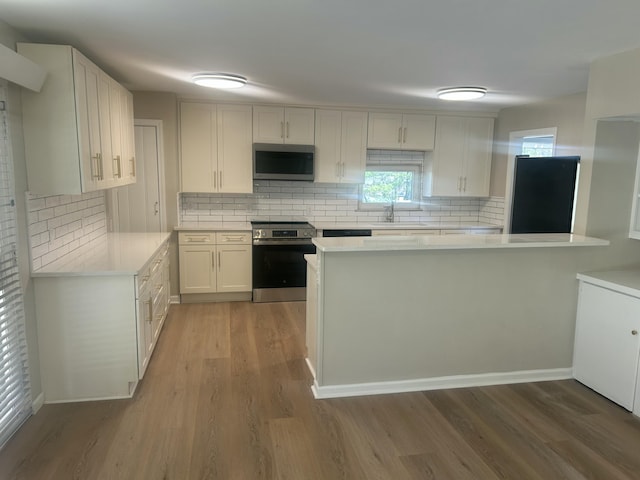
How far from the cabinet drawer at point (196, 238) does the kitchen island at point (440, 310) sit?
199 centimetres

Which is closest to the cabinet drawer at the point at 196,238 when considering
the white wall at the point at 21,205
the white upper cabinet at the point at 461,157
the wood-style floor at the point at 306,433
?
the wood-style floor at the point at 306,433

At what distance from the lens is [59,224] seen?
3.20 metres

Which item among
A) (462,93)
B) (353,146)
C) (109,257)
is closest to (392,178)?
(353,146)

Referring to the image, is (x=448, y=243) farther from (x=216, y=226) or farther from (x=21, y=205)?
(x=216, y=226)

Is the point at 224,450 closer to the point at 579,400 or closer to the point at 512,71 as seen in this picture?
the point at 579,400

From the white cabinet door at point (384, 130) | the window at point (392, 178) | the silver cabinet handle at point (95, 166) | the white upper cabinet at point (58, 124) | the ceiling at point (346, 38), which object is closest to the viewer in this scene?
the ceiling at point (346, 38)

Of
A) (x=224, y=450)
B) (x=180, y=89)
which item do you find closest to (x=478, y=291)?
(x=224, y=450)

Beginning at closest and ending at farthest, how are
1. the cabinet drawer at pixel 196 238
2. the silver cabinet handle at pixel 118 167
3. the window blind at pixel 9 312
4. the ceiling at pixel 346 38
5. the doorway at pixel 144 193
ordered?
the ceiling at pixel 346 38
the window blind at pixel 9 312
the silver cabinet handle at pixel 118 167
the doorway at pixel 144 193
the cabinet drawer at pixel 196 238

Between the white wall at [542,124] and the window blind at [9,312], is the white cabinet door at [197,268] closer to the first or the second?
the window blind at [9,312]

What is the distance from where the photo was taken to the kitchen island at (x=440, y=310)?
9.71 feet

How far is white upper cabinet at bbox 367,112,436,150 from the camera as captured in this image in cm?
539

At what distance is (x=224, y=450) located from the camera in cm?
241

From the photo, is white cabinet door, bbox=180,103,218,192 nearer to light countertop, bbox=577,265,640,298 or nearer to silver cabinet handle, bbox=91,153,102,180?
silver cabinet handle, bbox=91,153,102,180

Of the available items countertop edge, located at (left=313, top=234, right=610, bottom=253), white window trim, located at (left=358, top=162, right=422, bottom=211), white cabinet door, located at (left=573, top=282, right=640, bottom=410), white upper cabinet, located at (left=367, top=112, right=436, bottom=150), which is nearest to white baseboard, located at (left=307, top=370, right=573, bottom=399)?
white cabinet door, located at (left=573, top=282, right=640, bottom=410)
